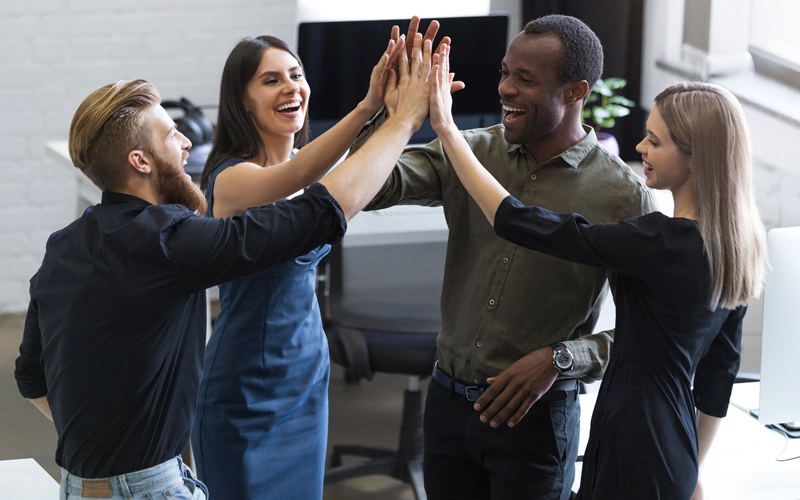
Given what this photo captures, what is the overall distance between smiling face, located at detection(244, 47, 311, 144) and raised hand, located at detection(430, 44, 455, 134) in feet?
1.18

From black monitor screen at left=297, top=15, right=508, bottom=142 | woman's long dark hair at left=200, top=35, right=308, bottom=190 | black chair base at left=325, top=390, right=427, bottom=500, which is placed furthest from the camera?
black monitor screen at left=297, top=15, right=508, bottom=142

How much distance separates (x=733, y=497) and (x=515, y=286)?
1.84ft

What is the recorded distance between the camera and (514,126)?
1.44 meters

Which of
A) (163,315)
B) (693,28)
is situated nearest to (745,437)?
(163,315)

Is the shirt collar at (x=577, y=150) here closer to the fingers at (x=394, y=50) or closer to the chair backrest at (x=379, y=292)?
the fingers at (x=394, y=50)

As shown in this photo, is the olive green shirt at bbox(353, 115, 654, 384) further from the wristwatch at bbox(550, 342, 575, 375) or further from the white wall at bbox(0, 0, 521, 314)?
the white wall at bbox(0, 0, 521, 314)

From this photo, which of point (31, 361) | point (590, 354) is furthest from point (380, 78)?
point (31, 361)

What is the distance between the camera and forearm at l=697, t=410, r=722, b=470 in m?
1.44

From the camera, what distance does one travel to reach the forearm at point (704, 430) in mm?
1438

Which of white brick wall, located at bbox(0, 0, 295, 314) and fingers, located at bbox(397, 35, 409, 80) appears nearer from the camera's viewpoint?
fingers, located at bbox(397, 35, 409, 80)

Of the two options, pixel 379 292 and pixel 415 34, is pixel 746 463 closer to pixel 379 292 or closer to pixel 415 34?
pixel 415 34

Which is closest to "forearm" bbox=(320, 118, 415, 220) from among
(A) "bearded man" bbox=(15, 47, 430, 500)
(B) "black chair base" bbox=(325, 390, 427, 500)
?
(A) "bearded man" bbox=(15, 47, 430, 500)

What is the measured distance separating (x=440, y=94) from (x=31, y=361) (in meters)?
0.79

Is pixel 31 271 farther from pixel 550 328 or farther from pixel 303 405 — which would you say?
pixel 550 328
